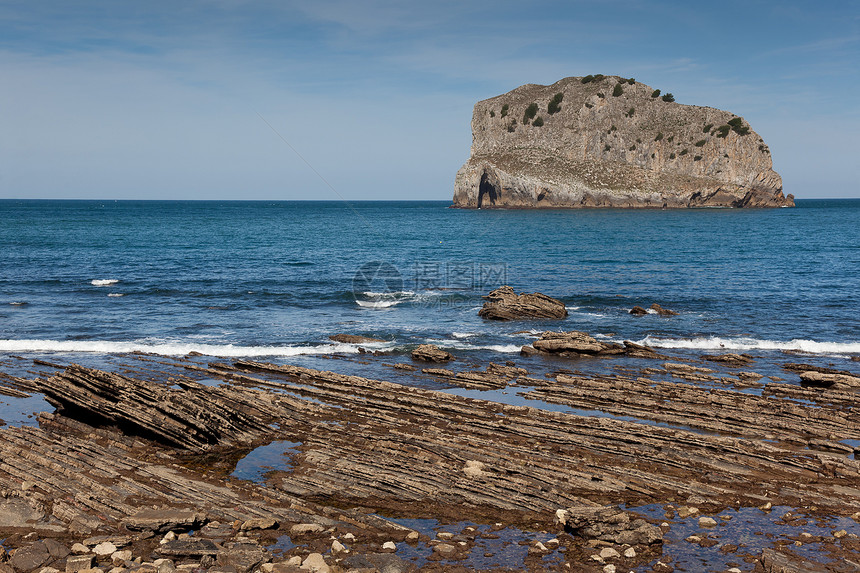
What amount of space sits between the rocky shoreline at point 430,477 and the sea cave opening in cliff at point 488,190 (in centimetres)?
15236

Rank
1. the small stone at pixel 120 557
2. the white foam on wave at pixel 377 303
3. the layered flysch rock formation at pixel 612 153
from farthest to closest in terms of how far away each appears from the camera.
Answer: the layered flysch rock formation at pixel 612 153 < the white foam on wave at pixel 377 303 < the small stone at pixel 120 557

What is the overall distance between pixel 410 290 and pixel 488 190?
13089 centimetres

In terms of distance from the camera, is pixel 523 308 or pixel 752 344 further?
pixel 523 308

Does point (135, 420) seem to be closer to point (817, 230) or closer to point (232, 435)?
point (232, 435)

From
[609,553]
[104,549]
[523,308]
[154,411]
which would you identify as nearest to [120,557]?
[104,549]

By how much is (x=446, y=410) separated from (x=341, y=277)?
38.7m

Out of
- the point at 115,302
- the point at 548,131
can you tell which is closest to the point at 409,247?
the point at 115,302

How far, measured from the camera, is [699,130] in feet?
570

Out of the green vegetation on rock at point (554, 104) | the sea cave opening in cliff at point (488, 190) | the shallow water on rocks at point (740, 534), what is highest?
the green vegetation on rock at point (554, 104)

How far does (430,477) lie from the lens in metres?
13.9

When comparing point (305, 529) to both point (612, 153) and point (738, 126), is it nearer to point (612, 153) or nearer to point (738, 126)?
point (612, 153)

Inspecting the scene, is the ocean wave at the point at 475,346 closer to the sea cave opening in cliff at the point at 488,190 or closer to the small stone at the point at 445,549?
the small stone at the point at 445,549

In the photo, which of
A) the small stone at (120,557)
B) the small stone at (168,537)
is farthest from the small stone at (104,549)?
the small stone at (168,537)

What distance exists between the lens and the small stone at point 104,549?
35.1ft
